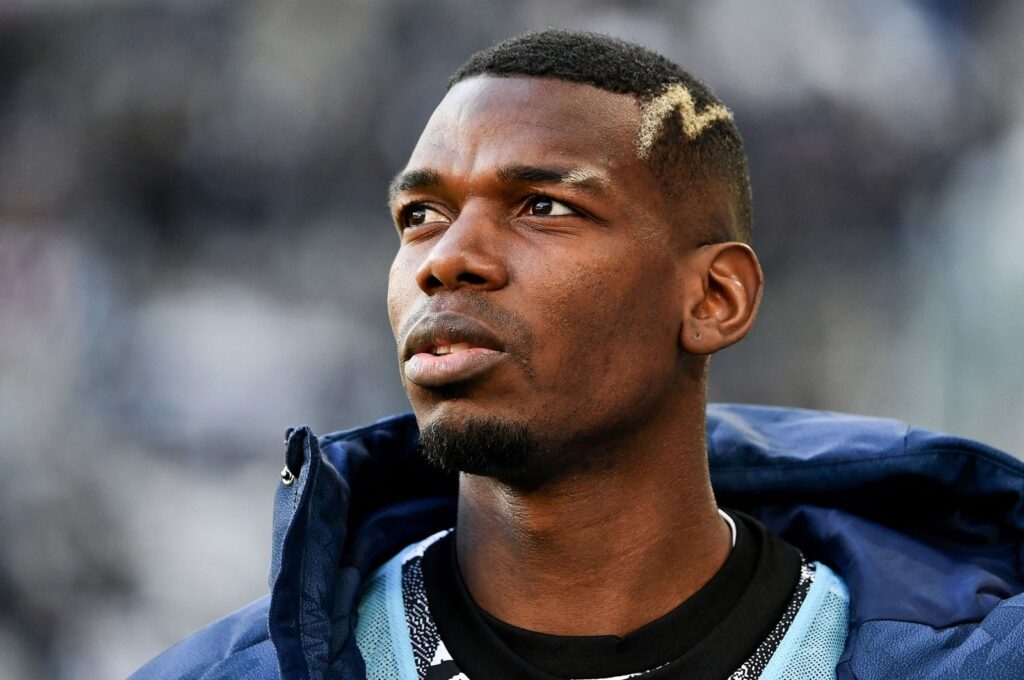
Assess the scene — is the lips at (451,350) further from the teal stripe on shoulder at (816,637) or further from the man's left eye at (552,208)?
the teal stripe on shoulder at (816,637)

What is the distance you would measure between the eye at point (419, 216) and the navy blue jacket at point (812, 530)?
0.43 m

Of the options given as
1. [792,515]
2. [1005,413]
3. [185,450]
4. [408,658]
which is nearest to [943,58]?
[1005,413]

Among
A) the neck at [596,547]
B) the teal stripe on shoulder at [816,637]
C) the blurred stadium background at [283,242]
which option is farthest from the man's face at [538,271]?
the blurred stadium background at [283,242]

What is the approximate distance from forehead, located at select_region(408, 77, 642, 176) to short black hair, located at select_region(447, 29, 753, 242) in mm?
31

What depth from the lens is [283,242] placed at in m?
5.61

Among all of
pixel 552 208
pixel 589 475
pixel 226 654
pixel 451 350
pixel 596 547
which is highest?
pixel 552 208

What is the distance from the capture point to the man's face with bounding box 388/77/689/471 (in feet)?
7.04

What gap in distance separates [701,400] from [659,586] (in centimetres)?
38

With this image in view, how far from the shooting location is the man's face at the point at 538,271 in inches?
84.5

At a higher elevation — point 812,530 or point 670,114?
point 670,114

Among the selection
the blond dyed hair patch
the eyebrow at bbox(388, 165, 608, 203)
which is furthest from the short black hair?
the eyebrow at bbox(388, 165, 608, 203)

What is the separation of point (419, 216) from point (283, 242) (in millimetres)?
3285

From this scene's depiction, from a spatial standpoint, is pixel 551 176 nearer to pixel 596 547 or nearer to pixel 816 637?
pixel 596 547

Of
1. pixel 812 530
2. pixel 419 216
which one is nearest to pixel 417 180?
pixel 419 216
